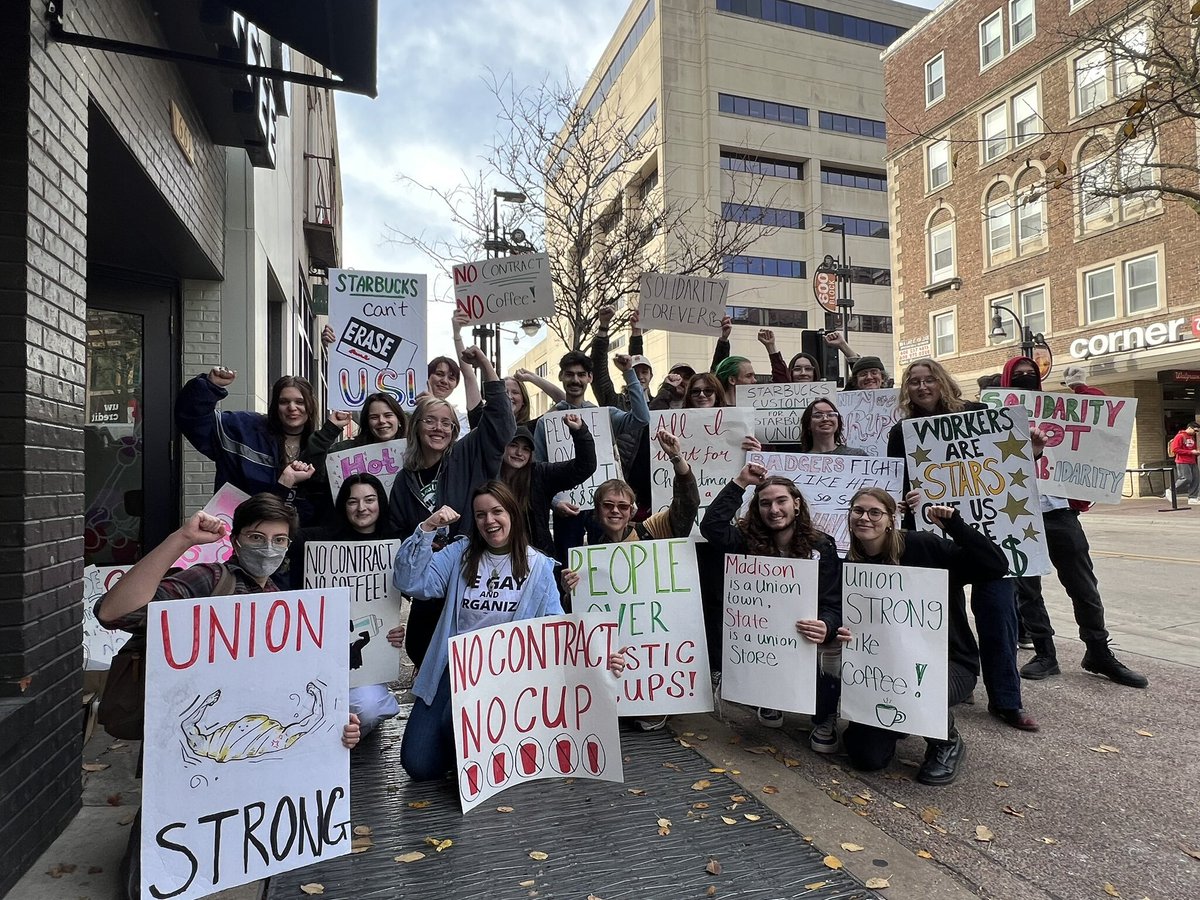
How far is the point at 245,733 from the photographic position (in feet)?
8.39

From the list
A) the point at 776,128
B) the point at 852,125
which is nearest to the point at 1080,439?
the point at 776,128

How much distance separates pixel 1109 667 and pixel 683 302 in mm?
4348

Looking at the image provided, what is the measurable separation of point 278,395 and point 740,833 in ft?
10.9

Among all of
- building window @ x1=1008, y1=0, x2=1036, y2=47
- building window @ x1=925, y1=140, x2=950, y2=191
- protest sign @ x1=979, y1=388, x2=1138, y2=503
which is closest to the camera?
protest sign @ x1=979, y1=388, x2=1138, y2=503

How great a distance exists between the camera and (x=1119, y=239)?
21828mm

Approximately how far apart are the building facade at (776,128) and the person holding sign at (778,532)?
34.6 m

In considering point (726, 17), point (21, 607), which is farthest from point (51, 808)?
→ point (726, 17)

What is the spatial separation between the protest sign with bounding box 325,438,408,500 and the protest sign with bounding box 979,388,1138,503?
3831 millimetres

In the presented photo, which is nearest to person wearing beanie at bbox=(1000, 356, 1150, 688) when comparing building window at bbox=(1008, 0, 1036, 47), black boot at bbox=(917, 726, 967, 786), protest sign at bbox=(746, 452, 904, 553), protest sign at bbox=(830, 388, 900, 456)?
protest sign at bbox=(830, 388, 900, 456)

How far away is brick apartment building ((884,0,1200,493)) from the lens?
67.5ft

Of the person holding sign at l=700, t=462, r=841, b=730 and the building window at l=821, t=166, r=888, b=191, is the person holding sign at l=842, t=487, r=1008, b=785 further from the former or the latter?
the building window at l=821, t=166, r=888, b=191

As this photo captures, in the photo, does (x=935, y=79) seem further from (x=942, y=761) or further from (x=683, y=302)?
(x=942, y=761)

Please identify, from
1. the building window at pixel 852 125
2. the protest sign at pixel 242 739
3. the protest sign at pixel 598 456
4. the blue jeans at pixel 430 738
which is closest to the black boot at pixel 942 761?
the blue jeans at pixel 430 738

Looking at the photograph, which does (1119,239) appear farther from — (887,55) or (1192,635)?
(1192,635)
